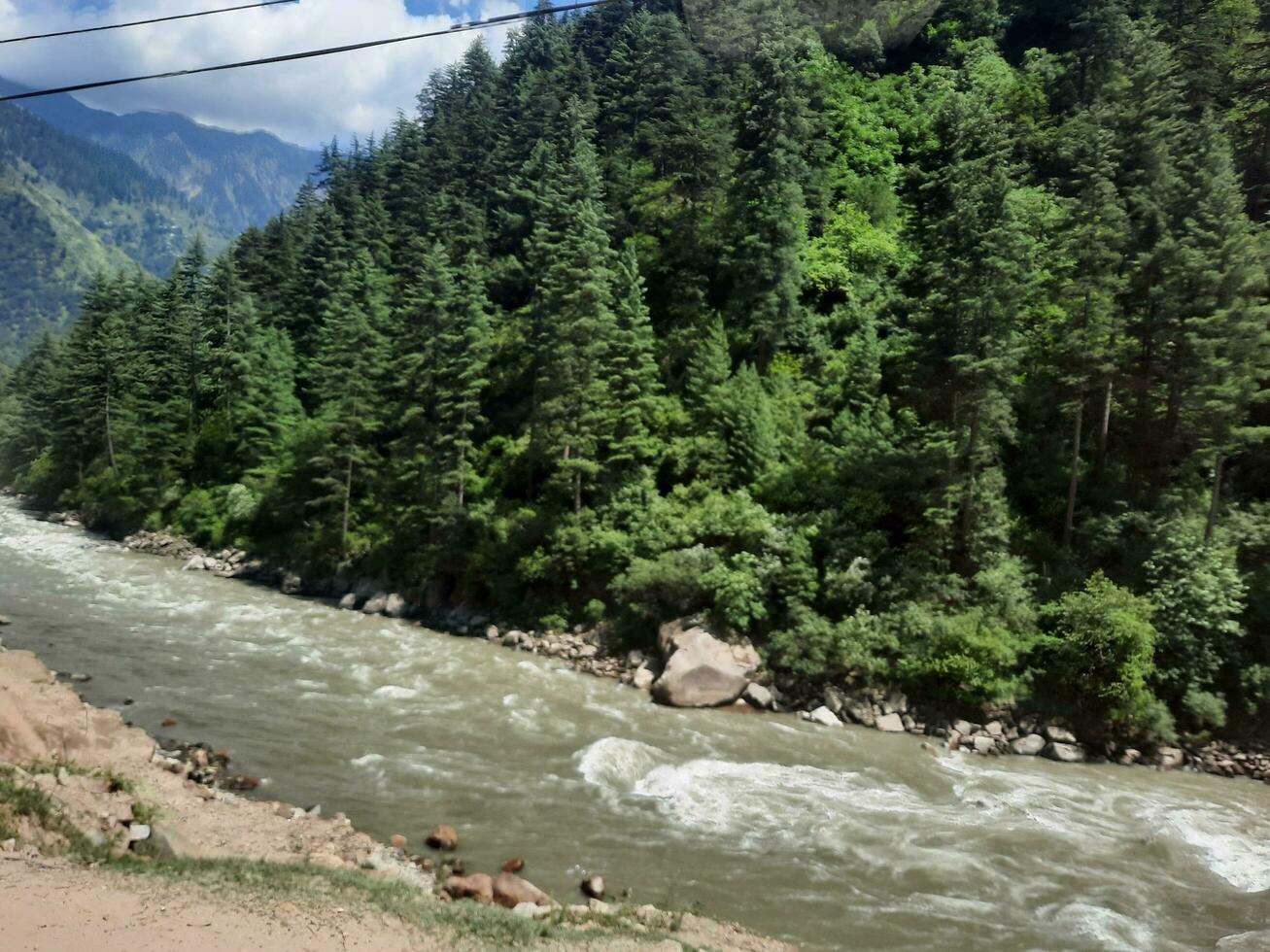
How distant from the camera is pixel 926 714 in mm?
21750

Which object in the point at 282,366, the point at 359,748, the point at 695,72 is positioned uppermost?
the point at 695,72

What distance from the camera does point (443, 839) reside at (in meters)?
13.4

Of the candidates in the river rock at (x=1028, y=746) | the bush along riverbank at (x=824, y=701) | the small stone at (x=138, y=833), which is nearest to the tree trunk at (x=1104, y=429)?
the bush along riverbank at (x=824, y=701)

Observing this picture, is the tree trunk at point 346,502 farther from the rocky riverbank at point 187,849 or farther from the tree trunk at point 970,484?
the tree trunk at point 970,484

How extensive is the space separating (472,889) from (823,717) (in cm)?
1288

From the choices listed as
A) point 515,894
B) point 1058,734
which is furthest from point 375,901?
point 1058,734

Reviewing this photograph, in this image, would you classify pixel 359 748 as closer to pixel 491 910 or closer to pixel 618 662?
pixel 491 910

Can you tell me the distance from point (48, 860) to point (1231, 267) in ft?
94.3

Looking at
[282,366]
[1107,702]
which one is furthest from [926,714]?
[282,366]

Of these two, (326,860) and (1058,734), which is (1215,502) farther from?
(326,860)

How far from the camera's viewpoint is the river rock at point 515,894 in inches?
449

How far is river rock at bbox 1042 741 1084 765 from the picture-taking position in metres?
20.0

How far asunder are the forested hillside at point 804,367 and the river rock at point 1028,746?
1.25 m

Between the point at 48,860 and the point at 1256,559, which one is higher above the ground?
the point at 1256,559
